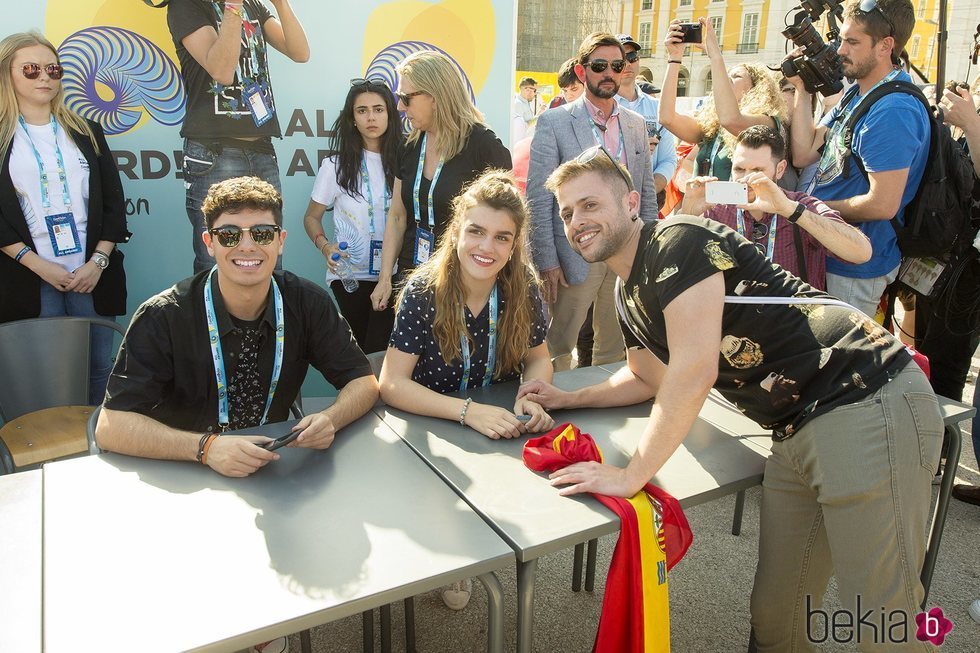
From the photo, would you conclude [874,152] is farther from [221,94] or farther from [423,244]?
[221,94]

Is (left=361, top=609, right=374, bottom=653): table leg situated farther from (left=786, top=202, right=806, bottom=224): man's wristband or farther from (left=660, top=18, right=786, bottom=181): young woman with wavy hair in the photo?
(left=660, top=18, right=786, bottom=181): young woman with wavy hair

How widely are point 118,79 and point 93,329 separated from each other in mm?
1252

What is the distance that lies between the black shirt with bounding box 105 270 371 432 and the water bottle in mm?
1238

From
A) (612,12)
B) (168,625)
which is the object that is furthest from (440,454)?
(612,12)

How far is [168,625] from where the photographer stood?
1217mm

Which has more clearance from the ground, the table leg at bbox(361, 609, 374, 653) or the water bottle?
the water bottle

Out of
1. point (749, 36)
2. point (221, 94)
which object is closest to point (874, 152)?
point (221, 94)

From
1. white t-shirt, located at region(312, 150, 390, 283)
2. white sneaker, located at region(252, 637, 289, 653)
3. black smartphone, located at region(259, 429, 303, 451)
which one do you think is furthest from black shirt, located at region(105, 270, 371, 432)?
white t-shirt, located at region(312, 150, 390, 283)

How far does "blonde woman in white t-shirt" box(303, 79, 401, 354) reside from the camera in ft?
11.8

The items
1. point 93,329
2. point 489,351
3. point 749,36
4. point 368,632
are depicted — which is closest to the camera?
point 368,632

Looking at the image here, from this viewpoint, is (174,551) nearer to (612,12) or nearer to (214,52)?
(214,52)

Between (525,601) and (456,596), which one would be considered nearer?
(525,601)

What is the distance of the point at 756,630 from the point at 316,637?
1.51 meters

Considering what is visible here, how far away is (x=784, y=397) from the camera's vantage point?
185cm
